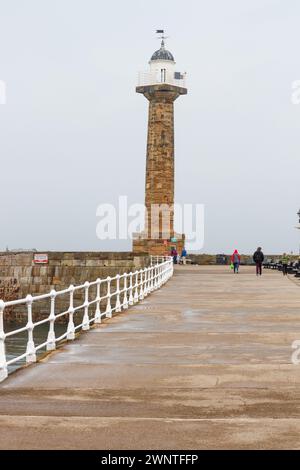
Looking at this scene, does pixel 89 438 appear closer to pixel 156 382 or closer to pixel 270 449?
pixel 270 449

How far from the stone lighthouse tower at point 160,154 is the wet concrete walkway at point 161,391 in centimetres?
4413

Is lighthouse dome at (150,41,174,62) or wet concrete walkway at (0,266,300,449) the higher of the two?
lighthouse dome at (150,41,174,62)

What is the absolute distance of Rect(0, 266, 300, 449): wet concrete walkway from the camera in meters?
6.93

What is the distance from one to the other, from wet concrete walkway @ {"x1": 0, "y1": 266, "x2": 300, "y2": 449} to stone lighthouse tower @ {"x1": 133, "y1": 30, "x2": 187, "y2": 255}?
44127 mm

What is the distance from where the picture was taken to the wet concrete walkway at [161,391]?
6926 millimetres

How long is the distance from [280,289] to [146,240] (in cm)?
3154

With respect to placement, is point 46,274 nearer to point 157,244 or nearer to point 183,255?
point 157,244

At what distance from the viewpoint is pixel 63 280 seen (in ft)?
170

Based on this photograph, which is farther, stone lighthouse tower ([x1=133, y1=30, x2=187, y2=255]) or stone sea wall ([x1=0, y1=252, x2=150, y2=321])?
stone lighthouse tower ([x1=133, y1=30, x2=187, y2=255])

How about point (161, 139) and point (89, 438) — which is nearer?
point (89, 438)

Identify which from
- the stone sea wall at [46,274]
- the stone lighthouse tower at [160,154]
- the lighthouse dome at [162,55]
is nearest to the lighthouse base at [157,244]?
the stone lighthouse tower at [160,154]

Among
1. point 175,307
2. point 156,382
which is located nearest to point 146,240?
point 175,307

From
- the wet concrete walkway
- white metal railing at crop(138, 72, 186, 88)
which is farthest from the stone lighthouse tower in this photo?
the wet concrete walkway

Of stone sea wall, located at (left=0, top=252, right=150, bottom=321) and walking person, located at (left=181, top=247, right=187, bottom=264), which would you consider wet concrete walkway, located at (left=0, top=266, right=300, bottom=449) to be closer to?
stone sea wall, located at (left=0, top=252, right=150, bottom=321)
